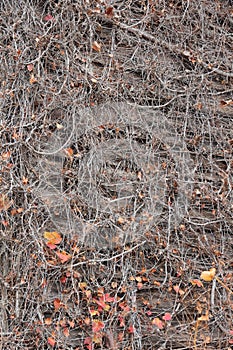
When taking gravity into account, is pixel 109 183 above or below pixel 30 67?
below

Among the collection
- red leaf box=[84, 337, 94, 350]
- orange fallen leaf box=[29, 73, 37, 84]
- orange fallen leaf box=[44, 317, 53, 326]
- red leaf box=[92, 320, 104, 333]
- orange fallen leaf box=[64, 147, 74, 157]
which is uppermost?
orange fallen leaf box=[29, 73, 37, 84]

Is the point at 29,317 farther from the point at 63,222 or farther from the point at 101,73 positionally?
→ the point at 101,73

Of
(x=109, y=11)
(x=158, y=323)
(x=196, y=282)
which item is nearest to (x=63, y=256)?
(x=158, y=323)

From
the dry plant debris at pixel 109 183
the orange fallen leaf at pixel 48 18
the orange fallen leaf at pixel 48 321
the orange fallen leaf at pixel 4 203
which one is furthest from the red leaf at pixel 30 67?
the orange fallen leaf at pixel 48 321

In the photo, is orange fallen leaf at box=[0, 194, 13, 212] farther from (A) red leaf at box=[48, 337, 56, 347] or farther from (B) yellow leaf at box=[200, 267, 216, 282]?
(B) yellow leaf at box=[200, 267, 216, 282]

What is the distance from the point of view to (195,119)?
139 inches

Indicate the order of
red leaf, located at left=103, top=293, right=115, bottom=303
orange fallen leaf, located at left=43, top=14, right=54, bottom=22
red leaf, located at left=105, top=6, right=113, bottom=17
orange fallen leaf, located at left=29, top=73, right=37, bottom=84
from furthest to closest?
red leaf, located at left=105, top=6, right=113, bottom=17 → orange fallen leaf, located at left=43, top=14, right=54, bottom=22 → orange fallen leaf, located at left=29, top=73, right=37, bottom=84 → red leaf, located at left=103, top=293, right=115, bottom=303

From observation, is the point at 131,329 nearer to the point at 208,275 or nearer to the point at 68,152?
the point at 208,275

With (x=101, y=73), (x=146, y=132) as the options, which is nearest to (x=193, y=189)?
(x=146, y=132)

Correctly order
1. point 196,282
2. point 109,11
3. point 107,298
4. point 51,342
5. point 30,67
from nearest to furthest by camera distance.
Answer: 1. point 51,342
2. point 107,298
3. point 30,67
4. point 196,282
5. point 109,11

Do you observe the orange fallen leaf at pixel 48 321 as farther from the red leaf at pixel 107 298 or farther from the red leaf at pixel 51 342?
the red leaf at pixel 107 298

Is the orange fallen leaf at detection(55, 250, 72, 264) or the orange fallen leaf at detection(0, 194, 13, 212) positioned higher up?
the orange fallen leaf at detection(0, 194, 13, 212)

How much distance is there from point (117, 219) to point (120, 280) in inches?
15.4

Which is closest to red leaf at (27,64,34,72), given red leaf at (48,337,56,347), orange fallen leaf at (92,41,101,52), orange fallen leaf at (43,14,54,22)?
orange fallen leaf at (43,14,54,22)
